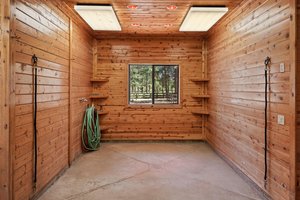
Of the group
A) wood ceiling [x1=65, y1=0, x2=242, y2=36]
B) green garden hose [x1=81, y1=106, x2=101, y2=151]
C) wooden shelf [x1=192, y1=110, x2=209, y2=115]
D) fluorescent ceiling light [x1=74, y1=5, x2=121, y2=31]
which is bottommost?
green garden hose [x1=81, y1=106, x2=101, y2=151]

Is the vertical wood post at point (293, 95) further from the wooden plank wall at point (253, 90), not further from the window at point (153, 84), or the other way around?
the window at point (153, 84)

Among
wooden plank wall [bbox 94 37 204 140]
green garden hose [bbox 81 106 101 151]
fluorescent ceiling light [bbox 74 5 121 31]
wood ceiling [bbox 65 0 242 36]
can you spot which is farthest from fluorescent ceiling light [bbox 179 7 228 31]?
green garden hose [bbox 81 106 101 151]

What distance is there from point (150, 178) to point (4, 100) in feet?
7.55

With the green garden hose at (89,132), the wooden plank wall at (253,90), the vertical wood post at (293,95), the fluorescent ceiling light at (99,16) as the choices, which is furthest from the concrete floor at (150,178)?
the fluorescent ceiling light at (99,16)

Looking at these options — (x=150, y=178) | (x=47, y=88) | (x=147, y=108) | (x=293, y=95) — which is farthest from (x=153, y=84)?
(x=293, y=95)

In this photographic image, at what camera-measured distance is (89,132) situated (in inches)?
196

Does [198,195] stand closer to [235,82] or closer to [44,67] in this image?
[235,82]

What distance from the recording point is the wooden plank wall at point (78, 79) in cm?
425

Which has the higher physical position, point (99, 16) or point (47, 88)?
point (99, 16)

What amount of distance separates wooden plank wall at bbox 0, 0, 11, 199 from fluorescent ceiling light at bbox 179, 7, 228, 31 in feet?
8.63

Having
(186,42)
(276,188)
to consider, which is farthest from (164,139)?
(276,188)

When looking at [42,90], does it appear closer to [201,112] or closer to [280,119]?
[280,119]

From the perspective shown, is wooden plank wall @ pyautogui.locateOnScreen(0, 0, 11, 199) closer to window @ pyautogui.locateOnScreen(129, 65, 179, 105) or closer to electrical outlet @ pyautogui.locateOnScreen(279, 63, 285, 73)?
electrical outlet @ pyautogui.locateOnScreen(279, 63, 285, 73)

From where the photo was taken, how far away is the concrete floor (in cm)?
293
